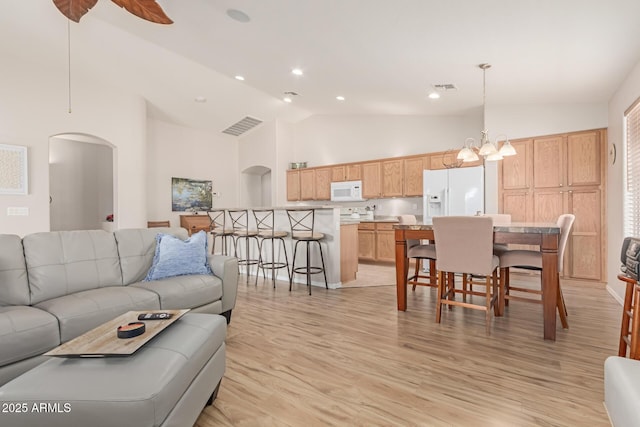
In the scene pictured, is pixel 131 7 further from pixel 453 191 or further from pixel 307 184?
pixel 307 184

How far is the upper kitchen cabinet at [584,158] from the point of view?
4.44 m

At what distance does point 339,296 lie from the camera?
13.2 feet

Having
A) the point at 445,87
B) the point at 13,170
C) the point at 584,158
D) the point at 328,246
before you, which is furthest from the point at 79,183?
the point at 584,158

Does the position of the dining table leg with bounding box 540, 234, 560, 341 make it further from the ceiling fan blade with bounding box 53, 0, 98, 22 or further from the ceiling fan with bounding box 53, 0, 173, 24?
the ceiling fan blade with bounding box 53, 0, 98, 22

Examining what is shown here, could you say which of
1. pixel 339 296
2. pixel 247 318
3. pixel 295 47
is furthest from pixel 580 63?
pixel 247 318

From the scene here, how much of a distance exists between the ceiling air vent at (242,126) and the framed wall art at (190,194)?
1.41m

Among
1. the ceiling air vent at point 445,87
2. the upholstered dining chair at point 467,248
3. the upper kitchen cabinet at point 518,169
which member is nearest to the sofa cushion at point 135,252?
the upholstered dining chair at point 467,248

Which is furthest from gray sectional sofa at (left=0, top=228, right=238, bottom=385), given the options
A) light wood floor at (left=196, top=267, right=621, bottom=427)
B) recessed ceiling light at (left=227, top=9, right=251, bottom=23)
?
recessed ceiling light at (left=227, top=9, right=251, bottom=23)

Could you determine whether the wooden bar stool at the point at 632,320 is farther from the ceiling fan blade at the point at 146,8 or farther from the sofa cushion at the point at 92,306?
the ceiling fan blade at the point at 146,8

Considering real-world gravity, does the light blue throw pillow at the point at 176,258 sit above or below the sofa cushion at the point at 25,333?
above

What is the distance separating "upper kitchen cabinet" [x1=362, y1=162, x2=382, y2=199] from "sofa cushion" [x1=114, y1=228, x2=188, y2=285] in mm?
4559

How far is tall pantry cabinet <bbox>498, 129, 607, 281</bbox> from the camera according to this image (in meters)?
4.46

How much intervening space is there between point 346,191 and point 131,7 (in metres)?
5.01

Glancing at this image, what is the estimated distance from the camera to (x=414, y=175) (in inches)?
243
